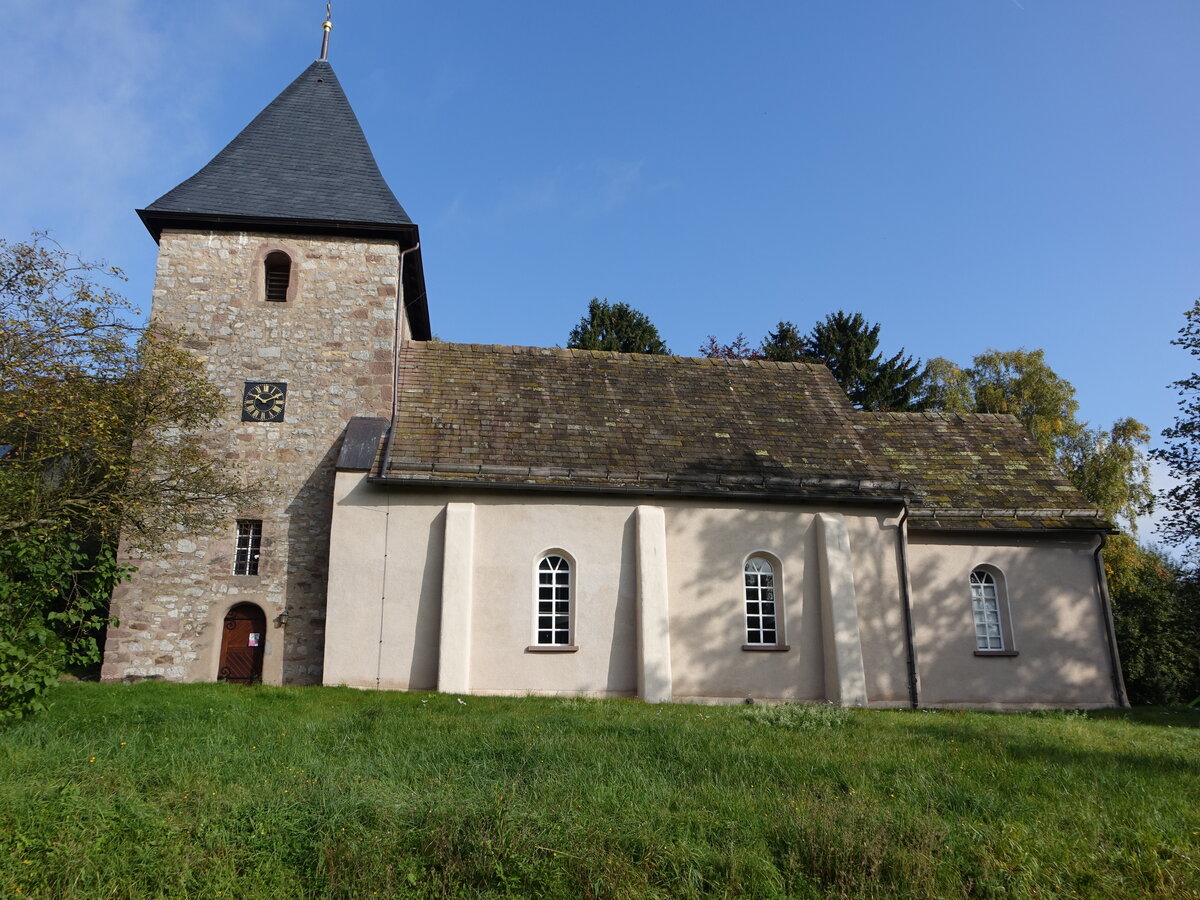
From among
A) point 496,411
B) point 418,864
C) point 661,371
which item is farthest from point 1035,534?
point 418,864

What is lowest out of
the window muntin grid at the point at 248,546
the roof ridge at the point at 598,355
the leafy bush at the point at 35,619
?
the leafy bush at the point at 35,619

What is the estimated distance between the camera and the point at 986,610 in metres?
17.7

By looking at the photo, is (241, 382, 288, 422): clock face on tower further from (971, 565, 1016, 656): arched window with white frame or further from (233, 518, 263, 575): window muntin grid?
(971, 565, 1016, 656): arched window with white frame

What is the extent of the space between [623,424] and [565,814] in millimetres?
11411

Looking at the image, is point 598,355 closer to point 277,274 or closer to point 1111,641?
point 277,274

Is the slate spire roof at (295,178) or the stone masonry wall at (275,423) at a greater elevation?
the slate spire roof at (295,178)

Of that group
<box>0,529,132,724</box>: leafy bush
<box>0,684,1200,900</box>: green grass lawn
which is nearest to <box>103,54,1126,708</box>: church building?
<box>0,684,1200,900</box>: green grass lawn

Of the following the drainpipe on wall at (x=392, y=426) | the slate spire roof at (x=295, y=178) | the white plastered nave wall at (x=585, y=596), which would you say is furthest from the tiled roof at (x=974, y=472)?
the slate spire roof at (x=295, y=178)

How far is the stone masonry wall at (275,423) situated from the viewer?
15273 mm

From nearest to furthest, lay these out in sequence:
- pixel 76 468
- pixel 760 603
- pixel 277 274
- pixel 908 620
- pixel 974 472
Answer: pixel 76 468 < pixel 760 603 < pixel 908 620 < pixel 277 274 < pixel 974 472

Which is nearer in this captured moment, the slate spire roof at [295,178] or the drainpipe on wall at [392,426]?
the drainpipe on wall at [392,426]

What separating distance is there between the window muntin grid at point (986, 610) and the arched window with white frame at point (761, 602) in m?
4.56

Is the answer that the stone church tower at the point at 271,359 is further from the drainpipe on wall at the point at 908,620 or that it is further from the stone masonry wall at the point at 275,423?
the drainpipe on wall at the point at 908,620

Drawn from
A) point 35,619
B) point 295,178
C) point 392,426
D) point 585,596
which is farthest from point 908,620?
point 295,178
